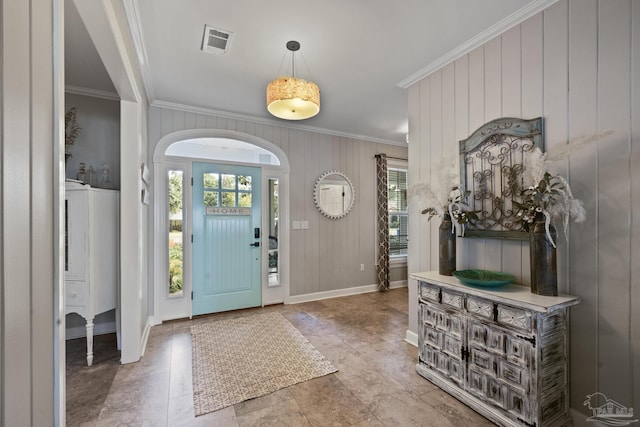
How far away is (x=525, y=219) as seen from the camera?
179 cm

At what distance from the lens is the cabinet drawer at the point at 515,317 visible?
162 cm

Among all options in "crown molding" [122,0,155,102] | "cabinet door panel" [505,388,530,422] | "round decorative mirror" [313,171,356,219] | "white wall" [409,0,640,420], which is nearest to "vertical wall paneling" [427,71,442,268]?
"white wall" [409,0,640,420]

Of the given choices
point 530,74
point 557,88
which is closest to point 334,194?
point 530,74

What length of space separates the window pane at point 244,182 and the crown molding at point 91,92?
1.63 meters

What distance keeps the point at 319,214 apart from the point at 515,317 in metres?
3.10

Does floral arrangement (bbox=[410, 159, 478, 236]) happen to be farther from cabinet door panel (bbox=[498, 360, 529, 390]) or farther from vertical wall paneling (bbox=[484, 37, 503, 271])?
cabinet door panel (bbox=[498, 360, 529, 390])

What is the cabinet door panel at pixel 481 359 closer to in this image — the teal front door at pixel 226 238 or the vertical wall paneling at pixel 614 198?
the vertical wall paneling at pixel 614 198

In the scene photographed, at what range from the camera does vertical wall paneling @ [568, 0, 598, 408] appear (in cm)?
170

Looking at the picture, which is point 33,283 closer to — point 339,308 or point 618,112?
point 618,112

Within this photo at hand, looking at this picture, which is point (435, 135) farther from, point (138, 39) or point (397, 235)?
point (397, 235)

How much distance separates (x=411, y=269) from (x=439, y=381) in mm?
1094

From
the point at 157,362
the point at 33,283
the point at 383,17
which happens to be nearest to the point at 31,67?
the point at 33,283

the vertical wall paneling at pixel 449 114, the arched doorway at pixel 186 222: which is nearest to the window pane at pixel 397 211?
the arched doorway at pixel 186 222

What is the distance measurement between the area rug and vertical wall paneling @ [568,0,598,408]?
170cm
